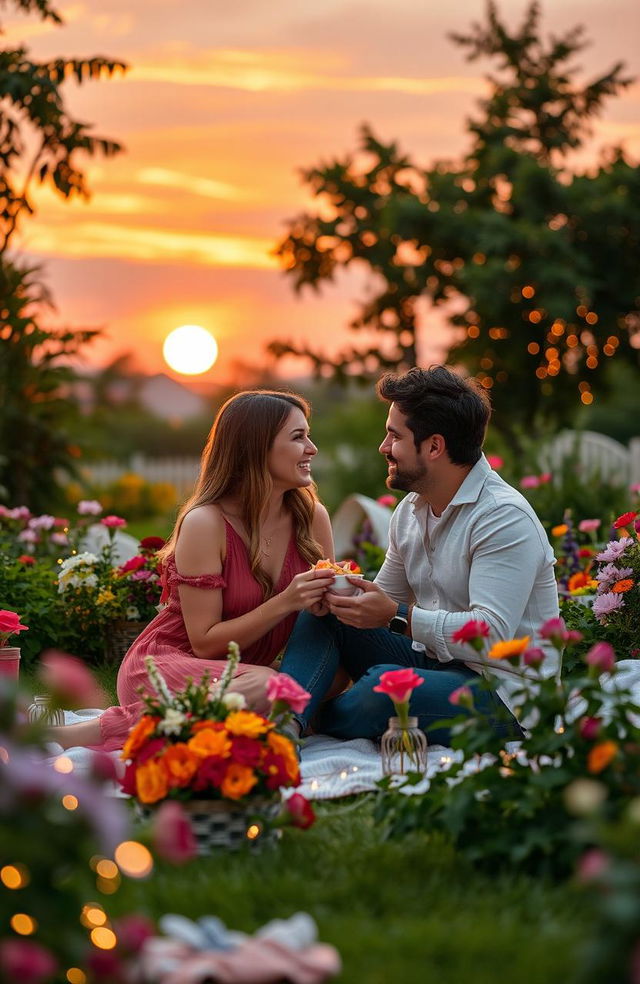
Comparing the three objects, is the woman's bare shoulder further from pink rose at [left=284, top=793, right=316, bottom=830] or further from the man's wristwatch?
pink rose at [left=284, top=793, right=316, bottom=830]

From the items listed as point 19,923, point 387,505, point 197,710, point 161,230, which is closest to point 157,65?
point 161,230

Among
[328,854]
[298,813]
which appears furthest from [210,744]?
[328,854]

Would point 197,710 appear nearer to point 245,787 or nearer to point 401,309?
point 245,787

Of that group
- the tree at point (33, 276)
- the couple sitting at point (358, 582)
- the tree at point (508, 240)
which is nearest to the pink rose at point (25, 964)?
the couple sitting at point (358, 582)

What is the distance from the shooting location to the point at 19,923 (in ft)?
5.89

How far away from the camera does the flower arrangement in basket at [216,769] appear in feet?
8.99

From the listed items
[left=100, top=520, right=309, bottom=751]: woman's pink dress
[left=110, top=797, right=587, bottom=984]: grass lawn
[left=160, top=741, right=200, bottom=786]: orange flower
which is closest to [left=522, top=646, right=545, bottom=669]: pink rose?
[left=110, top=797, right=587, bottom=984]: grass lawn

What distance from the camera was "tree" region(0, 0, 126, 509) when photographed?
859 centimetres

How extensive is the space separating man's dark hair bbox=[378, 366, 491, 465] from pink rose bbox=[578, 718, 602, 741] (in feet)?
4.86

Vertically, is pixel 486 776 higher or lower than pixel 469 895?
higher

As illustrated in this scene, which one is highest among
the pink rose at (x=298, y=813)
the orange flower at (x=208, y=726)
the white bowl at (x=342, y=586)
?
the white bowl at (x=342, y=586)

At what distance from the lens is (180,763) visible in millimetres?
2762

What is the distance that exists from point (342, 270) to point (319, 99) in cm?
503

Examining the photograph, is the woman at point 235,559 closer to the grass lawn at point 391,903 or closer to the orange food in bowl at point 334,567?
the orange food in bowl at point 334,567
